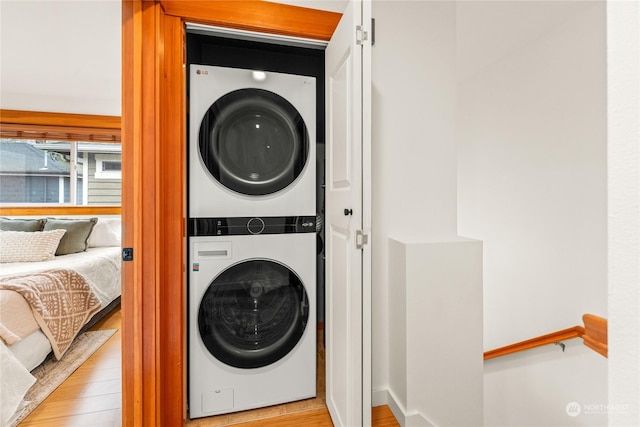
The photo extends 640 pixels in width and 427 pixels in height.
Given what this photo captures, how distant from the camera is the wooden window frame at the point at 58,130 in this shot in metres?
3.12

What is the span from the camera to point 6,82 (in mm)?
2768

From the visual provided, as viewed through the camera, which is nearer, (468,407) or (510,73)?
(468,407)

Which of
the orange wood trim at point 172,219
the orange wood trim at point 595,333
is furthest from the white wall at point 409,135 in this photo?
the orange wood trim at point 172,219

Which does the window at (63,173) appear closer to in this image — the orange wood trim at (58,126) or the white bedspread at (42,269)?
the orange wood trim at (58,126)

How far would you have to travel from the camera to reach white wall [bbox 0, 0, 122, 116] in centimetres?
182

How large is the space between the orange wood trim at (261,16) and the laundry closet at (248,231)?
0.09 m

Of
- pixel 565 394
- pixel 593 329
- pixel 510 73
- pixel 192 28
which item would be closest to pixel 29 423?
pixel 192 28

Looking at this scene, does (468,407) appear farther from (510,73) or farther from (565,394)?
(510,73)

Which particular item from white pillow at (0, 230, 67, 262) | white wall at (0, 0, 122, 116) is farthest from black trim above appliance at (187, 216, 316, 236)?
white pillow at (0, 230, 67, 262)

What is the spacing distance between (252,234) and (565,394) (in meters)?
2.71

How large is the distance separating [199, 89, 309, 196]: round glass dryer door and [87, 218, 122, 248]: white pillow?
2.56 metres

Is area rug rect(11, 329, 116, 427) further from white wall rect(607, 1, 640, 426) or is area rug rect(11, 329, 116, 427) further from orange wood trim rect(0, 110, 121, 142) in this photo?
white wall rect(607, 1, 640, 426)

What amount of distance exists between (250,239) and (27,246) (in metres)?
2.33

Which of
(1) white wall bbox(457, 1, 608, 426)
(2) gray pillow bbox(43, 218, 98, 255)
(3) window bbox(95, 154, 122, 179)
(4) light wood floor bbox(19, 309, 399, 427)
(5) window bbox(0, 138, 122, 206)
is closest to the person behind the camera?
(4) light wood floor bbox(19, 309, 399, 427)
